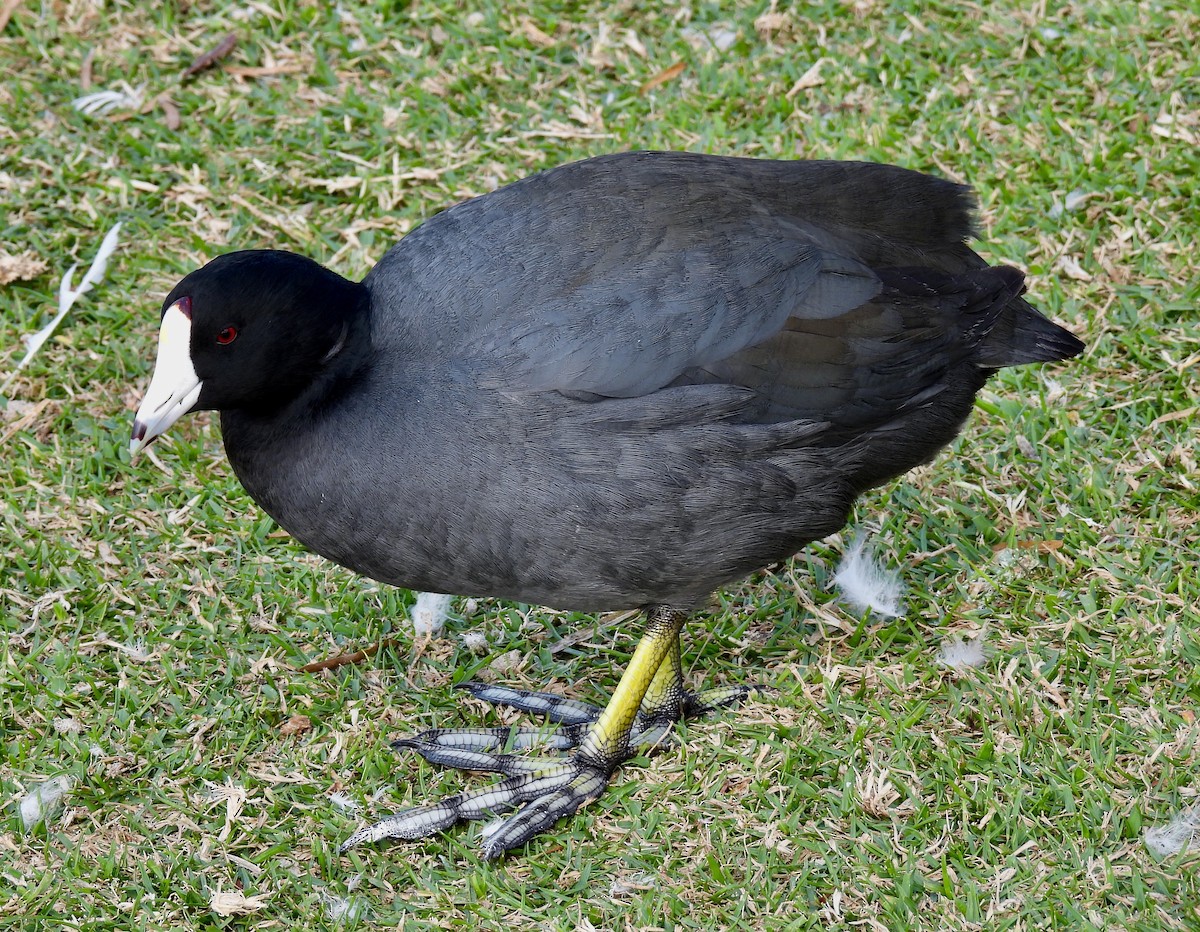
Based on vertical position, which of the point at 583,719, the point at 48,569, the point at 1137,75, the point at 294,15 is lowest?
the point at 48,569

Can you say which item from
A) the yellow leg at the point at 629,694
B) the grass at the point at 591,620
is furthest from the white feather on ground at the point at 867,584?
the yellow leg at the point at 629,694

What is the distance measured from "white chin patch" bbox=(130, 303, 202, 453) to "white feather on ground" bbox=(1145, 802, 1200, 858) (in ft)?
7.38

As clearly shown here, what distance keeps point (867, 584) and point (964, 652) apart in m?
0.33

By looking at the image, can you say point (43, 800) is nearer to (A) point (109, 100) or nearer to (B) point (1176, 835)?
(B) point (1176, 835)

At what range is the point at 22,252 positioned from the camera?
449 cm

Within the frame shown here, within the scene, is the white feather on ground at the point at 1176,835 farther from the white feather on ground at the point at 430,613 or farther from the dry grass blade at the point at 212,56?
the dry grass blade at the point at 212,56

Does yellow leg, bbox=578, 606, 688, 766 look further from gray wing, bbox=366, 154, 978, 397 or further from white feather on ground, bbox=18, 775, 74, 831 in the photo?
white feather on ground, bbox=18, 775, 74, 831

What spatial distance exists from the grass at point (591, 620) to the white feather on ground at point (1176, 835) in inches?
1.3

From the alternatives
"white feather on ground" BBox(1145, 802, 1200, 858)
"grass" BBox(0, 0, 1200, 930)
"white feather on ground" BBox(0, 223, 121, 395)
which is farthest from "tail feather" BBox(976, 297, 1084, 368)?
"white feather on ground" BBox(0, 223, 121, 395)

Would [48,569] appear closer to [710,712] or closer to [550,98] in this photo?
[710,712]

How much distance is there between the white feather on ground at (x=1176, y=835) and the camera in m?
2.78

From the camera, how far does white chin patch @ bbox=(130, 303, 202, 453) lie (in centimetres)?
281

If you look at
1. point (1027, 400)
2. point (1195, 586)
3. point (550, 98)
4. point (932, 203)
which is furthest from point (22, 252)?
point (1195, 586)

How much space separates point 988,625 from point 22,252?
335 cm
